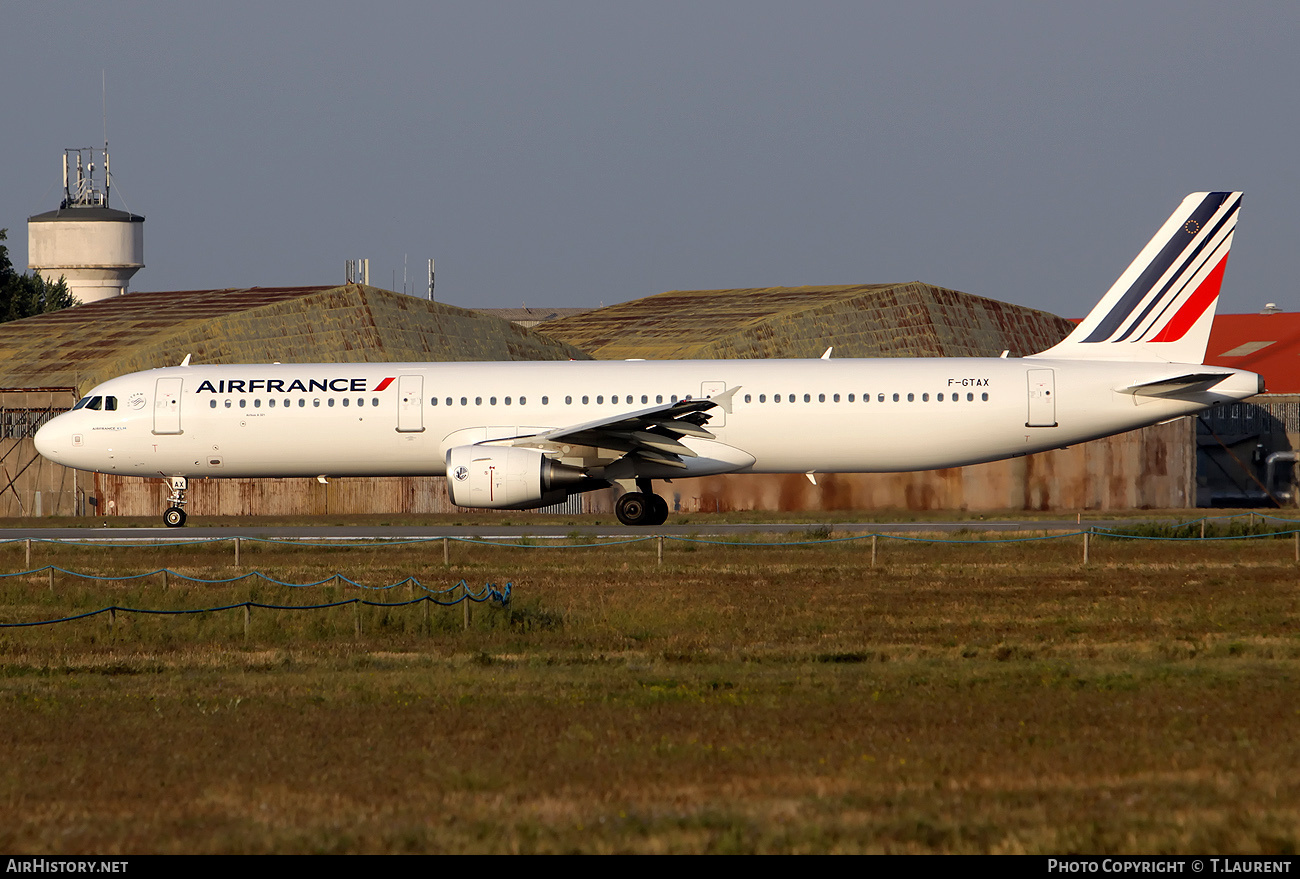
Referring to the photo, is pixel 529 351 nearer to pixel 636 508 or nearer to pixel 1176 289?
pixel 636 508

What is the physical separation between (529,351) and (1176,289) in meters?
25.3

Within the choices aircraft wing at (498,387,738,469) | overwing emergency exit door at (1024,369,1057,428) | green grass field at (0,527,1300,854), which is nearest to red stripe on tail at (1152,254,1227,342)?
overwing emergency exit door at (1024,369,1057,428)

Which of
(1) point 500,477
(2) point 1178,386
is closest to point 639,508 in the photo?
(1) point 500,477

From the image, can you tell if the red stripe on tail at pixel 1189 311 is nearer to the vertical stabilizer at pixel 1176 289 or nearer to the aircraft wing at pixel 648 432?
the vertical stabilizer at pixel 1176 289

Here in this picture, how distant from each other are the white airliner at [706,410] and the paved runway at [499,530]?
4.23ft

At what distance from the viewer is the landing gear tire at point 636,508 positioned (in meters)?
30.7

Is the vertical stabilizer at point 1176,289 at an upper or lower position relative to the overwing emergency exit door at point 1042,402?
upper

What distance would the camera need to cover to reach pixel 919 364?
30484 mm

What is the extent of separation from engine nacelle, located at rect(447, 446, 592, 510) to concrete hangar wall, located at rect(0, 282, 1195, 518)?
10217mm

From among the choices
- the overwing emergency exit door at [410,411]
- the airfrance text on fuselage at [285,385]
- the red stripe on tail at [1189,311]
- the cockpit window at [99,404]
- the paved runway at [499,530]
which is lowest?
the paved runway at [499,530]

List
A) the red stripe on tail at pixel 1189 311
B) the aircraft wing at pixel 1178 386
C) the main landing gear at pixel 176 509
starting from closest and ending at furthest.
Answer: the aircraft wing at pixel 1178 386, the red stripe on tail at pixel 1189 311, the main landing gear at pixel 176 509

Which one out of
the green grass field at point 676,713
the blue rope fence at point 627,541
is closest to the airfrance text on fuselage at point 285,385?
the blue rope fence at point 627,541

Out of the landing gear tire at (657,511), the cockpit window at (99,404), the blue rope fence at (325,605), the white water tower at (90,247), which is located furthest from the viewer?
the white water tower at (90,247)

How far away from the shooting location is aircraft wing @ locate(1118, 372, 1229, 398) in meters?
28.2
